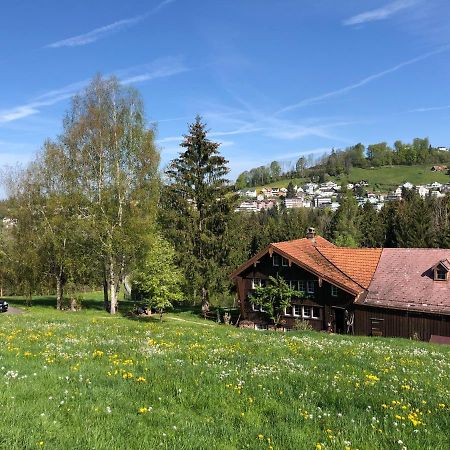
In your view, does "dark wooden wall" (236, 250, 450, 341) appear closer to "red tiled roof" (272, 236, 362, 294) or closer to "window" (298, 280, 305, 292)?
"window" (298, 280, 305, 292)

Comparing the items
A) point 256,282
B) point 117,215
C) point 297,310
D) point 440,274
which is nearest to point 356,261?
point 297,310

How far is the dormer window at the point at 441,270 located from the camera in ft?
127

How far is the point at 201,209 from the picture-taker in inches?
2030

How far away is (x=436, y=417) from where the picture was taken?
800cm

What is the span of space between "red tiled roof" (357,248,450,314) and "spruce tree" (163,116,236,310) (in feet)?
56.1

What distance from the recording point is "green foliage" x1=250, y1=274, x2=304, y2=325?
152 feet

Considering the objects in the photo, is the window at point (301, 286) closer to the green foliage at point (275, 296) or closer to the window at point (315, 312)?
the green foliage at point (275, 296)

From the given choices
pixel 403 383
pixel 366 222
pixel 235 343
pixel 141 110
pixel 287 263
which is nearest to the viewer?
pixel 403 383

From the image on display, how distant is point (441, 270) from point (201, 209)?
87.8 ft

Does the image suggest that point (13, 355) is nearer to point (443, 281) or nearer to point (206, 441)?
point (206, 441)

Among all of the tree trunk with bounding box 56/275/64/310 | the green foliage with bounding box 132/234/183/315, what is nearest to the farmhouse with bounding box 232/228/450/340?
the green foliage with bounding box 132/234/183/315

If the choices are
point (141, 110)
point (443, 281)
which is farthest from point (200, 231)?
point (443, 281)

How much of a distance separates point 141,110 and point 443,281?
3310 cm

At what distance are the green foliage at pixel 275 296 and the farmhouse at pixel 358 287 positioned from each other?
72cm
